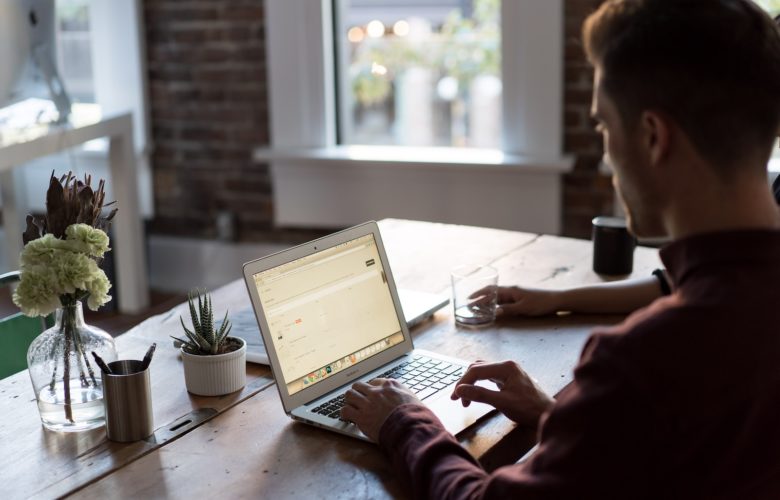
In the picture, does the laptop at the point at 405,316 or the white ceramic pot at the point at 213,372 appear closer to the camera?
the white ceramic pot at the point at 213,372

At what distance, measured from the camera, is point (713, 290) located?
1050mm

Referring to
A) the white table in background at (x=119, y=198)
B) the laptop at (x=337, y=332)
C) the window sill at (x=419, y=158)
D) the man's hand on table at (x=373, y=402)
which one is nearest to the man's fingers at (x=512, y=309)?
the laptop at (x=337, y=332)

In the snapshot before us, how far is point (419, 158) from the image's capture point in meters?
3.80

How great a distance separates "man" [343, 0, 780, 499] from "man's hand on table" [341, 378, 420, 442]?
0.35 metres

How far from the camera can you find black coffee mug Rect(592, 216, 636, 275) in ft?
7.28

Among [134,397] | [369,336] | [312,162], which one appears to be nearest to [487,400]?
[369,336]

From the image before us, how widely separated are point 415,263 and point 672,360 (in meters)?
1.35

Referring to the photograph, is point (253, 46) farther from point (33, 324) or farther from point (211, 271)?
point (33, 324)

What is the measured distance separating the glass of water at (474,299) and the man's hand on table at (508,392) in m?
0.39

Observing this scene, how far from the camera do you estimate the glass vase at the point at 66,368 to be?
1510mm

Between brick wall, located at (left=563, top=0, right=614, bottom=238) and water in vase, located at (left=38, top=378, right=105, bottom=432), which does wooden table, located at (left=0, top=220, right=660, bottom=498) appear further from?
brick wall, located at (left=563, top=0, right=614, bottom=238)

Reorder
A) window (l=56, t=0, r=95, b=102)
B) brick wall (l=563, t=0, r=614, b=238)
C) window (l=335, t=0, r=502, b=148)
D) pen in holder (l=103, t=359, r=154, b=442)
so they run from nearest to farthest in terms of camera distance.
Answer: pen in holder (l=103, t=359, r=154, b=442) → brick wall (l=563, t=0, r=614, b=238) → window (l=335, t=0, r=502, b=148) → window (l=56, t=0, r=95, b=102)

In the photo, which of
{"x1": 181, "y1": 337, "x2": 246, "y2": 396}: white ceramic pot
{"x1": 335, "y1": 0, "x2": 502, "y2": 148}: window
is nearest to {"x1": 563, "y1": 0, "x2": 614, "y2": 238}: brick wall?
{"x1": 335, "y1": 0, "x2": 502, "y2": 148}: window

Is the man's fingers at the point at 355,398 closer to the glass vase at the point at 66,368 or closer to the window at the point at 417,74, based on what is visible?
the glass vase at the point at 66,368
